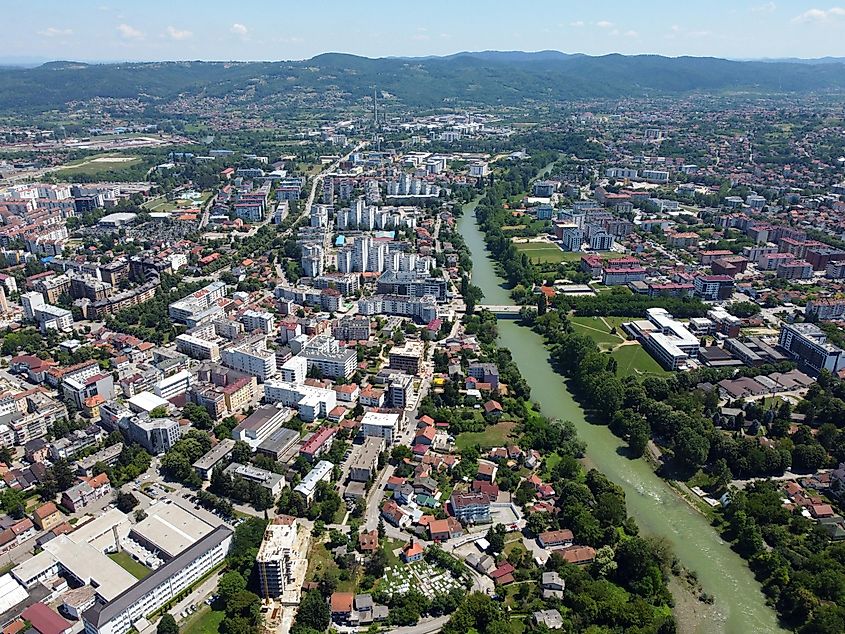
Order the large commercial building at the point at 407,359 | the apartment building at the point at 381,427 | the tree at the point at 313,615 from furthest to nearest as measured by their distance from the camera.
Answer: the large commercial building at the point at 407,359
the apartment building at the point at 381,427
the tree at the point at 313,615

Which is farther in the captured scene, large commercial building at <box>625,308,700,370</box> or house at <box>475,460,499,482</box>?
large commercial building at <box>625,308,700,370</box>

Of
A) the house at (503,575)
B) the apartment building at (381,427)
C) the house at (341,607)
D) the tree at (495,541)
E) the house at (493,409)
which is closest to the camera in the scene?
the house at (341,607)

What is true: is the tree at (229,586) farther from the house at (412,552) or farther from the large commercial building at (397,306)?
the large commercial building at (397,306)

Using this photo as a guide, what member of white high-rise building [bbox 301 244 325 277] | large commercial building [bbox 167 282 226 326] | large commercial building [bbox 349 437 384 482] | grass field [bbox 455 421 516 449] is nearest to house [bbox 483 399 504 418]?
grass field [bbox 455 421 516 449]

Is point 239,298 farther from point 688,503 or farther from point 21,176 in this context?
point 21,176

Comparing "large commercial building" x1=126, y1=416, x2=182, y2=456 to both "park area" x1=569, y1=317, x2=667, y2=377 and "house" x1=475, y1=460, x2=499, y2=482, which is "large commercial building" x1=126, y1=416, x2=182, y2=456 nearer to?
"house" x1=475, y1=460, x2=499, y2=482

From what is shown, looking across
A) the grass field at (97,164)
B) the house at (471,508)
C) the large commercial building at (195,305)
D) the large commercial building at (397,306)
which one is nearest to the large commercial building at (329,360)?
the large commercial building at (397,306)
